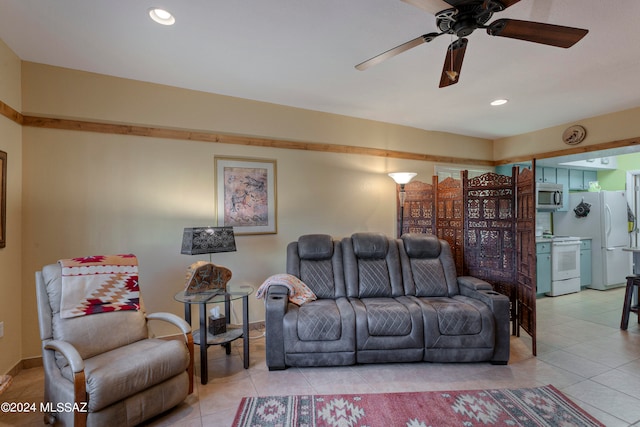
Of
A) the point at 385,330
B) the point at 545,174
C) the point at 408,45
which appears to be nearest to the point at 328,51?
the point at 408,45

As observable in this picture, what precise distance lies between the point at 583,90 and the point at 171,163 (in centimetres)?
444

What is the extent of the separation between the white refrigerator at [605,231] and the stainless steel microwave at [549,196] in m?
0.59

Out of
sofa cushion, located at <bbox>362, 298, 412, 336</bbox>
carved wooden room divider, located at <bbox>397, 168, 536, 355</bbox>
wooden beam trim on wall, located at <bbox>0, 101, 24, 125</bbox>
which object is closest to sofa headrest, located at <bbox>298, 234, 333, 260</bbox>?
sofa cushion, located at <bbox>362, 298, 412, 336</bbox>

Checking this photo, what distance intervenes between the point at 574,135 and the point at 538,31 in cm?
359

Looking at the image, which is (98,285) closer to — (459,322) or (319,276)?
(319,276)

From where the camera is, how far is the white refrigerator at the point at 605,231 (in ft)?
17.9

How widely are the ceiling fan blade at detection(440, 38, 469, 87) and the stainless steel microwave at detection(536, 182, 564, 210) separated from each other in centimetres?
431

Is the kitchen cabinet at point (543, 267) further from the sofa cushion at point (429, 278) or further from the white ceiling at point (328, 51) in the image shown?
the sofa cushion at point (429, 278)

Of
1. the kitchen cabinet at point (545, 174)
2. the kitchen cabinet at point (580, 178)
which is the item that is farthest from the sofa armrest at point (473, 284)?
the kitchen cabinet at point (580, 178)

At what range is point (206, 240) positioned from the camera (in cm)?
283

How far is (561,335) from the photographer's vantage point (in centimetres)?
350

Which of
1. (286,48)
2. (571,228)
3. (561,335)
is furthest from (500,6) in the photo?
(571,228)

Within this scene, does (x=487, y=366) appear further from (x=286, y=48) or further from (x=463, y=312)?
(x=286, y=48)

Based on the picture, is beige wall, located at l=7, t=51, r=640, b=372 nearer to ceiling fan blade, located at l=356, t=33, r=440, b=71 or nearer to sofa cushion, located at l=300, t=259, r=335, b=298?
sofa cushion, located at l=300, t=259, r=335, b=298
